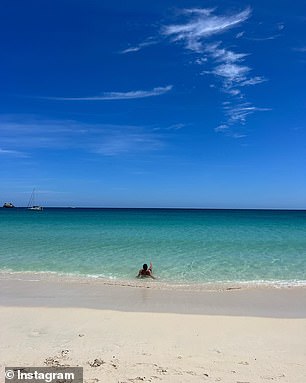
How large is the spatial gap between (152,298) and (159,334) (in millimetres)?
3723

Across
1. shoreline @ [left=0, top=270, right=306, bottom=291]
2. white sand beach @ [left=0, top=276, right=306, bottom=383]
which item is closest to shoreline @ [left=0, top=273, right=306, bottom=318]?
white sand beach @ [left=0, top=276, right=306, bottom=383]

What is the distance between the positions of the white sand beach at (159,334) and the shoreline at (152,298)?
31mm

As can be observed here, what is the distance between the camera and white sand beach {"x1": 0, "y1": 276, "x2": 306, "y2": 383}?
586 cm

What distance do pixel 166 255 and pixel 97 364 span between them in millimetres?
15036

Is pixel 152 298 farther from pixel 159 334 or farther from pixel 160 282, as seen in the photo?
pixel 159 334

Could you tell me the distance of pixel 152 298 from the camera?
11312mm

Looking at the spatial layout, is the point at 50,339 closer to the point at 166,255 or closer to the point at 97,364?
the point at 97,364

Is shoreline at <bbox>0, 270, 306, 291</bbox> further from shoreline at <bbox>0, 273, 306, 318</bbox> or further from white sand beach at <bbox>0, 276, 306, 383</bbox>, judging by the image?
white sand beach at <bbox>0, 276, 306, 383</bbox>

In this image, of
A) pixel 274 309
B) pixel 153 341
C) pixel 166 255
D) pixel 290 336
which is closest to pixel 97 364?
pixel 153 341

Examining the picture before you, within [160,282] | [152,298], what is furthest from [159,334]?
[160,282]

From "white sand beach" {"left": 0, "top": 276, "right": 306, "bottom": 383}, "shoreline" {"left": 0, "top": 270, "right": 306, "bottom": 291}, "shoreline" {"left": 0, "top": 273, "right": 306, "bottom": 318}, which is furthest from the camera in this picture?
"shoreline" {"left": 0, "top": 270, "right": 306, "bottom": 291}

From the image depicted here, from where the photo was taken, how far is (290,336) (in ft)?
25.0

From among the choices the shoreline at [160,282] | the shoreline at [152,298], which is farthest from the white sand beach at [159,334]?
the shoreline at [160,282]

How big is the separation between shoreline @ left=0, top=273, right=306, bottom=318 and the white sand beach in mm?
31
